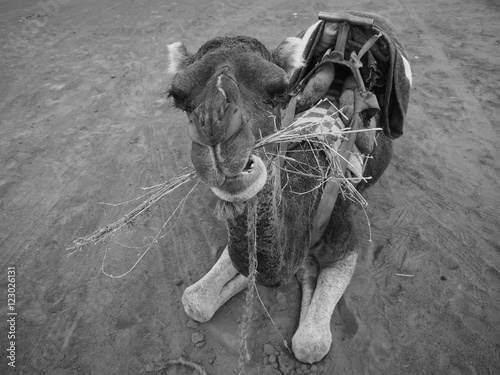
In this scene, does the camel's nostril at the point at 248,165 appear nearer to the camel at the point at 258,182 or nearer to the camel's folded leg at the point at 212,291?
the camel at the point at 258,182

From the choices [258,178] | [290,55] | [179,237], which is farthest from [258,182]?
[179,237]

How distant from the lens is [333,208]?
11.3 ft

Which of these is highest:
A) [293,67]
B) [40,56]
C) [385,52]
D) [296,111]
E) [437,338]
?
[293,67]

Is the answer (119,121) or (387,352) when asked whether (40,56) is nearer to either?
(119,121)

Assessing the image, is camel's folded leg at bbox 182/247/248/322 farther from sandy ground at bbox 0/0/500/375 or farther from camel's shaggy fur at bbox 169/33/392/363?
sandy ground at bbox 0/0/500/375

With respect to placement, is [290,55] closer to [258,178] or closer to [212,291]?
[258,178]

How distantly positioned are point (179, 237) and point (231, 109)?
2836 mm

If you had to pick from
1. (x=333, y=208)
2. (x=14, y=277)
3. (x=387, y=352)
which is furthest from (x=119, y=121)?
(x=387, y=352)

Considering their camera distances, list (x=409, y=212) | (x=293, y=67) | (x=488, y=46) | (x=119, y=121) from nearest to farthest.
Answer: (x=293, y=67), (x=409, y=212), (x=119, y=121), (x=488, y=46)

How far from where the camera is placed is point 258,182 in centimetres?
184

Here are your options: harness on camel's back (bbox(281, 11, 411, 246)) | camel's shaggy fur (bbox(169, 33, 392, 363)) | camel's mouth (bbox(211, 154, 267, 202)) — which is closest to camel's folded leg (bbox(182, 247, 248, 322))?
camel's shaggy fur (bbox(169, 33, 392, 363))

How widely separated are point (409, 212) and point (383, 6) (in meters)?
8.36

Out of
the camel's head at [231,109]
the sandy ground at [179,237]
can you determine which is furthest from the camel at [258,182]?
the sandy ground at [179,237]

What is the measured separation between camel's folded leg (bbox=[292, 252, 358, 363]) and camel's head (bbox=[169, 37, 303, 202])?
178 cm
